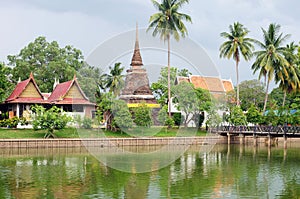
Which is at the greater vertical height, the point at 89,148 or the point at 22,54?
the point at 22,54

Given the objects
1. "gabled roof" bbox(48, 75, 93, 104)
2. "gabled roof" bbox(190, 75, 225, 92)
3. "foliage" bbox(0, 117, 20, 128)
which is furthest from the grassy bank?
"gabled roof" bbox(190, 75, 225, 92)

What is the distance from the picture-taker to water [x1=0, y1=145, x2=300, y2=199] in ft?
51.9

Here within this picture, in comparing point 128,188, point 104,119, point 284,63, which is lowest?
point 128,188

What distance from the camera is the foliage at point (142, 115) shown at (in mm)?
33375

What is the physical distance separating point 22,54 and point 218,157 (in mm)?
32158

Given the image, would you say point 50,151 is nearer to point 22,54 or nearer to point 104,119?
point 104,119

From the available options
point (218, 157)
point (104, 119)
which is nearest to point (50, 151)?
point (104, 119)

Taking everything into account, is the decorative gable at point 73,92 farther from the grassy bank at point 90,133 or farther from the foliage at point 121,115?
the foliage at point 121,115

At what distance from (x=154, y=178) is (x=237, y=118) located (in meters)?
22.4

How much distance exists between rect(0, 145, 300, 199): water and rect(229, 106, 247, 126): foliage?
12725mm

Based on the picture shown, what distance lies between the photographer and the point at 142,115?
33438mm

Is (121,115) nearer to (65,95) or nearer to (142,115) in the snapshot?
(142,115)

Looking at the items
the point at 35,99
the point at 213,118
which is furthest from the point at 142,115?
the point at 35,99

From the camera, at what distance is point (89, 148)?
33.1 m
